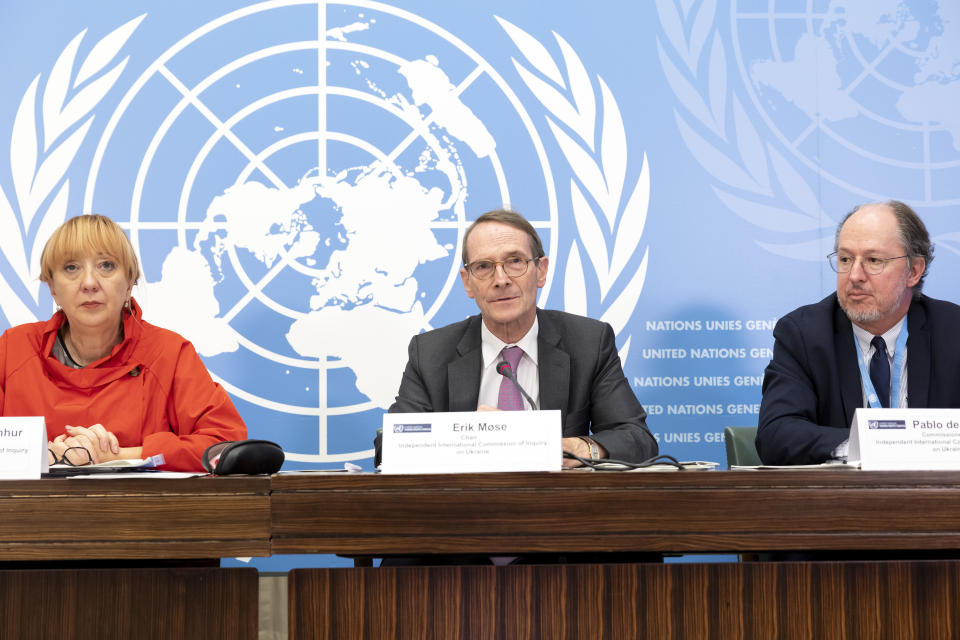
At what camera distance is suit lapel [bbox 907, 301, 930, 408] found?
2.28m

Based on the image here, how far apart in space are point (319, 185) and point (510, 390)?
4.12ft

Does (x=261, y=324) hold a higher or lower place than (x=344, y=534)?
higher

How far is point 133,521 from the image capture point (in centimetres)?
129

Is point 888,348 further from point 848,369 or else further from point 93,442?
point 93,442

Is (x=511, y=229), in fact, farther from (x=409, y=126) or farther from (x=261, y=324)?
(x=261, y=324)

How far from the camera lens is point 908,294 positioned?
7.95ft

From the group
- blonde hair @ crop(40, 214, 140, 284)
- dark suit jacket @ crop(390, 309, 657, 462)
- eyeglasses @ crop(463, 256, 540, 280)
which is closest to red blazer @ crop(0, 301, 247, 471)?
blonde hair @ crop(40, 214, 140, 284)

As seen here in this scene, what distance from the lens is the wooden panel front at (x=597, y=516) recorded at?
1.30 m

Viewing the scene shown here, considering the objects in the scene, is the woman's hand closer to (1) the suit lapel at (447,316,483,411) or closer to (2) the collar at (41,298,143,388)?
(2) the collar at (41,298,143,388)

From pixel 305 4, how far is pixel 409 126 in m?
0.60

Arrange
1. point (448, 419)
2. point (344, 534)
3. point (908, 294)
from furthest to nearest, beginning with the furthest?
point (908, 294)
point (448, 419)
point (344, 534)

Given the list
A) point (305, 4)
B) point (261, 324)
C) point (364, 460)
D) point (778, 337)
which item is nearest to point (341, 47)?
point (305, 4)

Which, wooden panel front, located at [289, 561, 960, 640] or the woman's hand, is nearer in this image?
wooden panel front, located at [289, 561, 960, 640]

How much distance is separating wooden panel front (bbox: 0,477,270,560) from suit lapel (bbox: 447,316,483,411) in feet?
3.59
